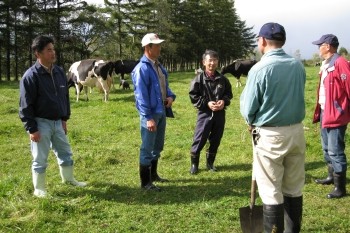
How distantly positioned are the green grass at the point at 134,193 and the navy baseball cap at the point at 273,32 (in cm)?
233

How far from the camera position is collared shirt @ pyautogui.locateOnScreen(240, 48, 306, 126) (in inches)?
142

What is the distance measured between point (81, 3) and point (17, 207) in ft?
124

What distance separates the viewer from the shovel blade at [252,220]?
14.0 ft

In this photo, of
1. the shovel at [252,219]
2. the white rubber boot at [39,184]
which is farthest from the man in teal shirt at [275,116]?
the white rubber boot at [39,184]

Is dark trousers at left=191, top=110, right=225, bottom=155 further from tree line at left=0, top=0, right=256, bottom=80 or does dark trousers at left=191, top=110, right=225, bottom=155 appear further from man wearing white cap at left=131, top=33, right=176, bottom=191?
tree line at left=0, top=0, right=256, bottom=80

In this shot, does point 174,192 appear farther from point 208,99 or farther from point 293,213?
point 293,213

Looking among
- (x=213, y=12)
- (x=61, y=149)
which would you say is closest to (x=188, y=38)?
(x=213, y=12)

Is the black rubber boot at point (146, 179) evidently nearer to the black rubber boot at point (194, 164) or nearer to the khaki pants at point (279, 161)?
the black rubber boot at point (194, 164)

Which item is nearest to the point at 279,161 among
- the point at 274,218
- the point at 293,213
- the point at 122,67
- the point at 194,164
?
the point at 274,218

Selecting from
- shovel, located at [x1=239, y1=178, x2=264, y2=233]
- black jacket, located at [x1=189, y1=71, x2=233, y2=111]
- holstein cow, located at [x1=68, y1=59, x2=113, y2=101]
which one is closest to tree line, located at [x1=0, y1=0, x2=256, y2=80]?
holstein cow, located at [x1=68, y1=59, x2=113, y2=101]

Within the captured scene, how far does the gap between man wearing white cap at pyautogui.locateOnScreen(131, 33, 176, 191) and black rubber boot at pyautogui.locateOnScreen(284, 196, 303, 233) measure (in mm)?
2333

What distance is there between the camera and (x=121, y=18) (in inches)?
1684

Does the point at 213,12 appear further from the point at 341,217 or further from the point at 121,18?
the point at 341,217

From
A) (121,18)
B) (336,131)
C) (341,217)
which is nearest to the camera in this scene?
(341,217)
